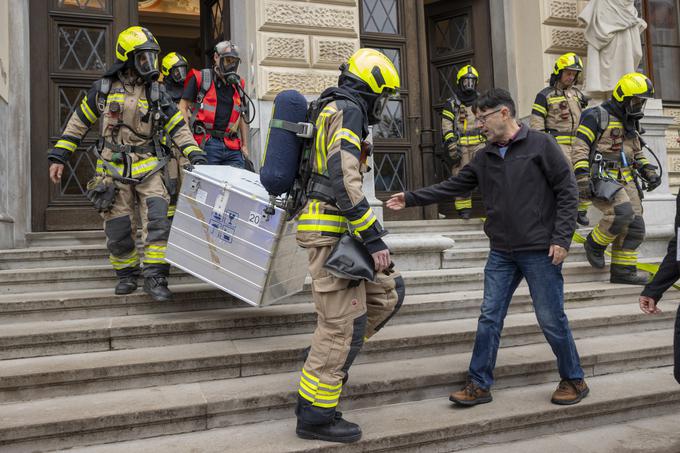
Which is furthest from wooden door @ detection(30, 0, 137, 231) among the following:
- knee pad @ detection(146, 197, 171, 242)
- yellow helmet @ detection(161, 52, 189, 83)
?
knee pad @ detection(146, 197, 171, 242)

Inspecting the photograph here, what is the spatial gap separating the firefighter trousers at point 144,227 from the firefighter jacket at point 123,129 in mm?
129

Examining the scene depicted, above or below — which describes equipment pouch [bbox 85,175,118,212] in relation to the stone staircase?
above

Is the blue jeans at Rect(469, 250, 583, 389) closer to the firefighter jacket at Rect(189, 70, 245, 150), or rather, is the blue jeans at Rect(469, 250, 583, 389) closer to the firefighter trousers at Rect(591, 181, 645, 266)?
the firefighter trousers at Rect(591, 181, 645, 266)

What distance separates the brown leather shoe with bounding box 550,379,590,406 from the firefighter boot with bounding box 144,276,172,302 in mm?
2768

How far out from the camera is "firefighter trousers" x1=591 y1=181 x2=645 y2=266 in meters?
5.93

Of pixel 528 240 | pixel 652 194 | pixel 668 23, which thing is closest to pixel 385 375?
pixel 528 240

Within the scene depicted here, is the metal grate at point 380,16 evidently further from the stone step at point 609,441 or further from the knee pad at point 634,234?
the stone step at point 609,441

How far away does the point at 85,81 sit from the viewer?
23.0 feet

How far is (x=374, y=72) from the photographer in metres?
3.17

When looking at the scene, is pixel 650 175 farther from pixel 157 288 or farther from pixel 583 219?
pixel 157 288

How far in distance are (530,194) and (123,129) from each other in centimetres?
314

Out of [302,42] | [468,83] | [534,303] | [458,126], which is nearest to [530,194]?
[534,303]

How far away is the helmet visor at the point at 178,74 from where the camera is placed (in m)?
6.15

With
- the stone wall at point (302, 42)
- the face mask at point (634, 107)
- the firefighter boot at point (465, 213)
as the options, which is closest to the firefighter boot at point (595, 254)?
the face mask at point (634, 107)
